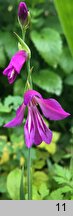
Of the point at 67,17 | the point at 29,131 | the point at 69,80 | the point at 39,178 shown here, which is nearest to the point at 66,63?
the point at 69,80

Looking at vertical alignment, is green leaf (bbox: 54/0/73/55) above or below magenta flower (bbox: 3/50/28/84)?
above

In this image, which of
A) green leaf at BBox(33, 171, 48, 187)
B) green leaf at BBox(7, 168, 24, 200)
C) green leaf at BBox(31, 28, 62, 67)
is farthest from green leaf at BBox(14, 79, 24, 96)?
green leaf at BBox(7, 168, 24, 200)

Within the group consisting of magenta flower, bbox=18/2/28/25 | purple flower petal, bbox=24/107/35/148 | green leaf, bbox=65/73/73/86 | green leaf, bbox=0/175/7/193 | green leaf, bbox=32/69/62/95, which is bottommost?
green leaf, bbox=0/175/7/193

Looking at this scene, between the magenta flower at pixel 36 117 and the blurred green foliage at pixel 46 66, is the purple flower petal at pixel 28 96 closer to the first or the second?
the magenta flower at pixel 36 117

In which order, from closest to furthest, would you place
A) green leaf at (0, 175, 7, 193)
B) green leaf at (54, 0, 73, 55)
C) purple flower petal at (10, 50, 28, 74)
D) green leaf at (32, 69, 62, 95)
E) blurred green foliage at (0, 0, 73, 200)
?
purple flower petal at (10, 50, 28, 74)
green leaf at (54, 0, 73, 55)
green leaf at (0, 175, 7, 193)
blurred green foliage at (0, 0, 73, 200)
green leaf at (32, 69, 62, 95)

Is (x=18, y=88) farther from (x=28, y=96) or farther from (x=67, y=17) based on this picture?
(x=28, y=96)

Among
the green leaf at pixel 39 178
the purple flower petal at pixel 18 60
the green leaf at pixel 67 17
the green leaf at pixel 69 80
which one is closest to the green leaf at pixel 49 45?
the green leaf at pixel 69 80

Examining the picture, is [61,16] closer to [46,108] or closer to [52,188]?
[46,108]

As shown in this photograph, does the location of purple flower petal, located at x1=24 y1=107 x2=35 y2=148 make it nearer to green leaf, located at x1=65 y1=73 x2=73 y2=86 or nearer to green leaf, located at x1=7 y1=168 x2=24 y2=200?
green leaf, located at x1=7 y1=168 x2=24 y2=200
